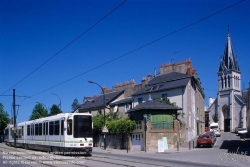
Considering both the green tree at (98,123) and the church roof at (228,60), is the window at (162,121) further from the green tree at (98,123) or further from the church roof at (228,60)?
the church roof at (228,60)

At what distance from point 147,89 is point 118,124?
16188 millimetres

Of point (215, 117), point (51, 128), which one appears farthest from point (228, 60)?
point (51, 128)

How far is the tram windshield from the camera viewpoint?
2439 cm

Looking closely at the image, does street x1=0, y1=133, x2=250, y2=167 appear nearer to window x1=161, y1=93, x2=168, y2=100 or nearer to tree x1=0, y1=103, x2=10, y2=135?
window x1=161, y1=93, x2=168, y2=100

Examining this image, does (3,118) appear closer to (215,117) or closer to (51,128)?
(51,128)

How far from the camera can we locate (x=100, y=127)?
1742 inches

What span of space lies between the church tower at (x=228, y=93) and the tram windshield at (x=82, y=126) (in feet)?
253

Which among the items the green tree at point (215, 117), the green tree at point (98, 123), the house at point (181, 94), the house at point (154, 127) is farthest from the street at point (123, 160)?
the green tree at point (215, 117)

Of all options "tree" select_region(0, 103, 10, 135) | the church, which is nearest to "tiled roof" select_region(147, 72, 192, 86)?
"tree" select_region(0, 103, 10, 135)

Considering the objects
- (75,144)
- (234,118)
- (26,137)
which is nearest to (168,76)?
(26,137)

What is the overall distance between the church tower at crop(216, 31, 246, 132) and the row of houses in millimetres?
43237

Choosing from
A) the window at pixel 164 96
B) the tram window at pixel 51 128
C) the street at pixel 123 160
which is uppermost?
the window at pixel 164 96

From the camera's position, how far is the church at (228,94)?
3760 inches

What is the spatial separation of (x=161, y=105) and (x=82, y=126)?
47.0 ft
